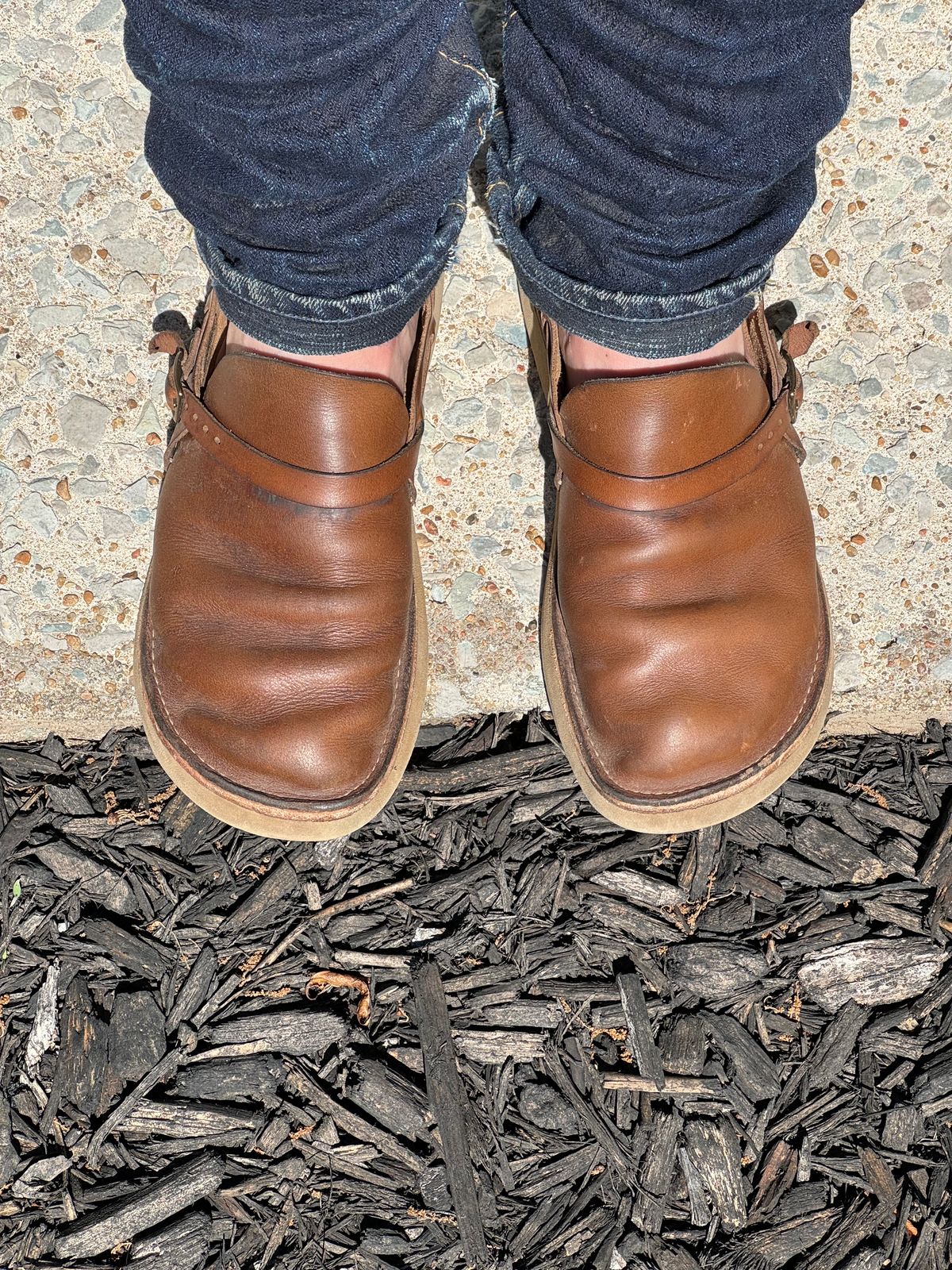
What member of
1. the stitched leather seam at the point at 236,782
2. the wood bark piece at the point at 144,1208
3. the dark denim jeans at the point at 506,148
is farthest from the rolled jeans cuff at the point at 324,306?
the wood bark piece at the point at 144,1208

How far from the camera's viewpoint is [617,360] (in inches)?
62.1

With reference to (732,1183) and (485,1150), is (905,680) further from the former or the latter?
(485,1150)

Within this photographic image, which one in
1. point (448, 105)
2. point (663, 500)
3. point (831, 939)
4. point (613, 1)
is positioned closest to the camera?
point (613, 1)

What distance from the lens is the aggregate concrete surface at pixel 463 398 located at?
198 centimetres

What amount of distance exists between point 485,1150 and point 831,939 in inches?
26.1

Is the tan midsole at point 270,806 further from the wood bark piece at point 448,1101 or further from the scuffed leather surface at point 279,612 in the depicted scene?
the wood bark piece at point 448,1101

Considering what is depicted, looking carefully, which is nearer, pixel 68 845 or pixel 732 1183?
pixel 732 1183

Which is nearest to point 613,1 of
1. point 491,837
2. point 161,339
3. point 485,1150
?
point 161,339

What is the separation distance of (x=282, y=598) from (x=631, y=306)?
2.12 ft

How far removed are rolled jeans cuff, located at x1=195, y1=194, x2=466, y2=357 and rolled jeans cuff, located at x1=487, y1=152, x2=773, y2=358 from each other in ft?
0.31

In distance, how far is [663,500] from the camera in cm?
158

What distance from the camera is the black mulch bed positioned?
1642 mm

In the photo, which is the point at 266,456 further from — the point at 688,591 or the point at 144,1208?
the point at 144,1208


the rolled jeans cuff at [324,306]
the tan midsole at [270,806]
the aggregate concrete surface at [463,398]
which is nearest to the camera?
the rolled jeans cuff at [324,306]
